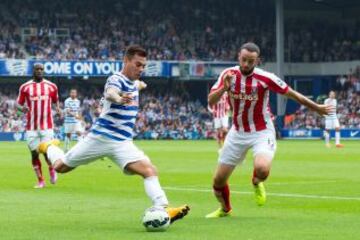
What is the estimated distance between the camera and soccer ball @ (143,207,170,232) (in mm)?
11516

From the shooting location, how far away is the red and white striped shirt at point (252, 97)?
13297 mm

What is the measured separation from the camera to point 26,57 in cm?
6091

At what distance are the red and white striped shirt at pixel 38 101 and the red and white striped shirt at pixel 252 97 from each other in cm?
757

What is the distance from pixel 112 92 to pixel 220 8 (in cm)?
5976

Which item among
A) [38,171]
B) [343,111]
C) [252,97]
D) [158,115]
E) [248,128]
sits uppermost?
[252,97]

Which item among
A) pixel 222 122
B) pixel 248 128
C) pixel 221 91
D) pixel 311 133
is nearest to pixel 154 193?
pixel 221 91

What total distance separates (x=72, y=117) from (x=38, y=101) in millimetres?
19049

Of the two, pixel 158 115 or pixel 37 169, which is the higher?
pixel 37 169

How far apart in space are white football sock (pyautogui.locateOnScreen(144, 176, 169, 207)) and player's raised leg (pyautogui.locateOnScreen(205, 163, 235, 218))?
1.76 m

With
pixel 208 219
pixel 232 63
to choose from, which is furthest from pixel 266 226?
pixel 232 63

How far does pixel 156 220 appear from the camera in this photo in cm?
1151

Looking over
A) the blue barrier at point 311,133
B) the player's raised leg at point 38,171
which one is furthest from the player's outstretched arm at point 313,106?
the blue barrier at point 311,133

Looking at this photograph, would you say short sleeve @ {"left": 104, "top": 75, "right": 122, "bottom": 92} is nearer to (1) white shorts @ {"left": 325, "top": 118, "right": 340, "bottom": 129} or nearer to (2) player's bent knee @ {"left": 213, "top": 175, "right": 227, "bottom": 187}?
(2) player's bent knee @ {"left": 213, "top": 175, "right": 227, "bottom": 187}

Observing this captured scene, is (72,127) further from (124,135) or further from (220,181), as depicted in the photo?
(124,135)
